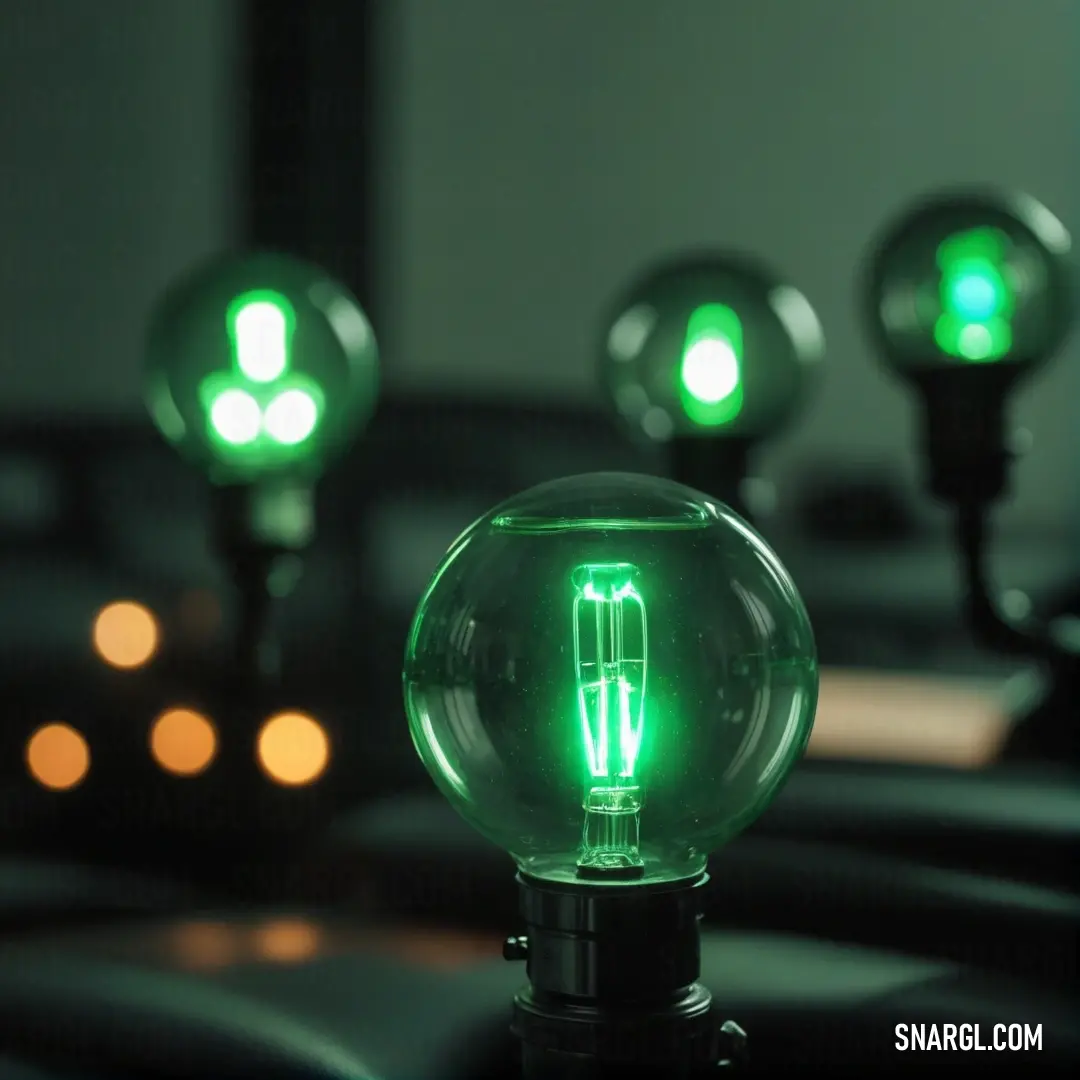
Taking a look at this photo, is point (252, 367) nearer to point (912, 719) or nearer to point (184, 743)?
point (184, 743)

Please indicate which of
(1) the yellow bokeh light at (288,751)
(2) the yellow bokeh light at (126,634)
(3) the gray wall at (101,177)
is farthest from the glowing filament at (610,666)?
(3) the gray wall at (101,177)

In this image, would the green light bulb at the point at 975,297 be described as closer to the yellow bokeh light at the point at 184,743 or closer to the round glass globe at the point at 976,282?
the round glass globe at the point at 976,282

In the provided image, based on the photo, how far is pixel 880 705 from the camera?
5.39ft

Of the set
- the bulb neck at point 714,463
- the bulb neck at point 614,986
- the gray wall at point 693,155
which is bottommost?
the bulb neck at point 614,986

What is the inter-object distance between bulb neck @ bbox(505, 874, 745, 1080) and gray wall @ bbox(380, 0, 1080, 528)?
1.95m

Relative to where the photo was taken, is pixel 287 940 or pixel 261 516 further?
pixel 261 516

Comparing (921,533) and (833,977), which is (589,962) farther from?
(921,533)

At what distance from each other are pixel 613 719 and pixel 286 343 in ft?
1.83

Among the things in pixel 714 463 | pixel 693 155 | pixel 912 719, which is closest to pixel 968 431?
pixel 714 463

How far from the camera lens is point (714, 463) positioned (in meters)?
1.21

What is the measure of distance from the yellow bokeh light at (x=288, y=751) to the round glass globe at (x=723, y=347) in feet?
1.38

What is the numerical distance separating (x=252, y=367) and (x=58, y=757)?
0.52 metres

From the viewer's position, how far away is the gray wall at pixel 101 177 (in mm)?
2156

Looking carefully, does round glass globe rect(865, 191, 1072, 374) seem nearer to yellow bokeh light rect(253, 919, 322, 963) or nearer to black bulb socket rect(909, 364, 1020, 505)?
black bulb socket rect(909, 364, 1020, 505)
